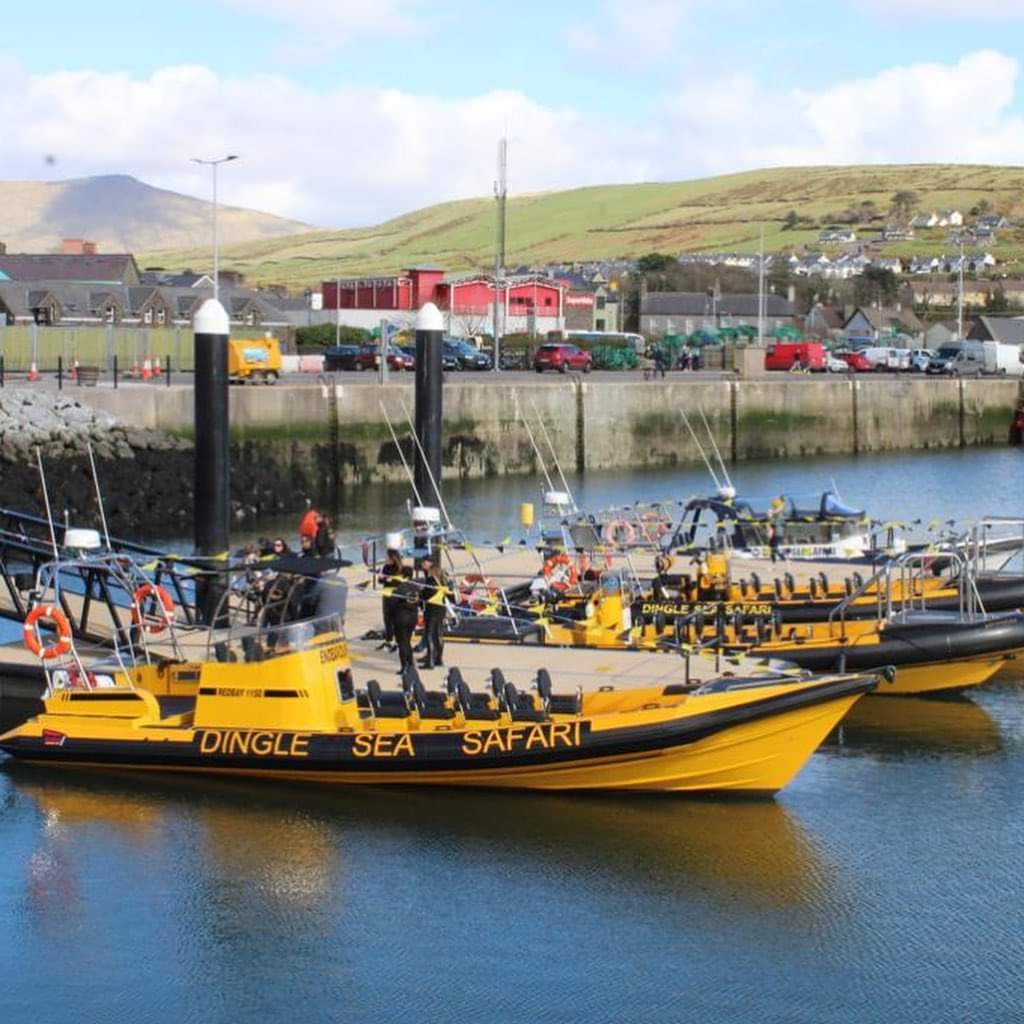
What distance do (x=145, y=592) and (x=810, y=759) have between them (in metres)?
7.74

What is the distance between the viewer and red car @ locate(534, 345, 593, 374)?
69812mm

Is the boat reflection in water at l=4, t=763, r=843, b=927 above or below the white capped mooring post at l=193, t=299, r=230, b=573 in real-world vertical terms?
below

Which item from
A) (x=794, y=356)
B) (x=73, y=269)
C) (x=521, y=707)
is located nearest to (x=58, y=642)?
(x=521, y=707)

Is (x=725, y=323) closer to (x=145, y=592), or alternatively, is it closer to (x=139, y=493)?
(x=139, y=493)

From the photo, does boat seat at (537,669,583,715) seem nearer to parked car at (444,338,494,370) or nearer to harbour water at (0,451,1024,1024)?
harbour water at (0,451,1024,1024)

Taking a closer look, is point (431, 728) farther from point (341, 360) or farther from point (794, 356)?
point (794, 356)

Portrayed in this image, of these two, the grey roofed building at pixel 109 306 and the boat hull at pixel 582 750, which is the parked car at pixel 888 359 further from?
the boat hull at pixel 582 750

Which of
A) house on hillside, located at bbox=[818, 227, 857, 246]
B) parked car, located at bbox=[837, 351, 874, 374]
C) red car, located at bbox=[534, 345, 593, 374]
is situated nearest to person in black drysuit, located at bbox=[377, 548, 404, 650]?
red car, located at bbox=[534, 345, 593, 374]

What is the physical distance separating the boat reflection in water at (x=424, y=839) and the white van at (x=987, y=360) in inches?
2481

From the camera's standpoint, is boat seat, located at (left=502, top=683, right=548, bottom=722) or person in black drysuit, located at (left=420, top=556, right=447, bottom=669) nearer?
boat seat, located at (left=502, top=683, right=548, bottom=722)

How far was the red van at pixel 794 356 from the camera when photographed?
81.6 m

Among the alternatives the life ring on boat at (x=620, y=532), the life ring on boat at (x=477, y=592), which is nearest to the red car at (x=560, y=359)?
the life ring on boat at (x=620, y=532)

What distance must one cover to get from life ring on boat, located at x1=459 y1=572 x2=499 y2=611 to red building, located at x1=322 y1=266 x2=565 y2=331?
7043 centimetres

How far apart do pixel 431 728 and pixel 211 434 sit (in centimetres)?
789
